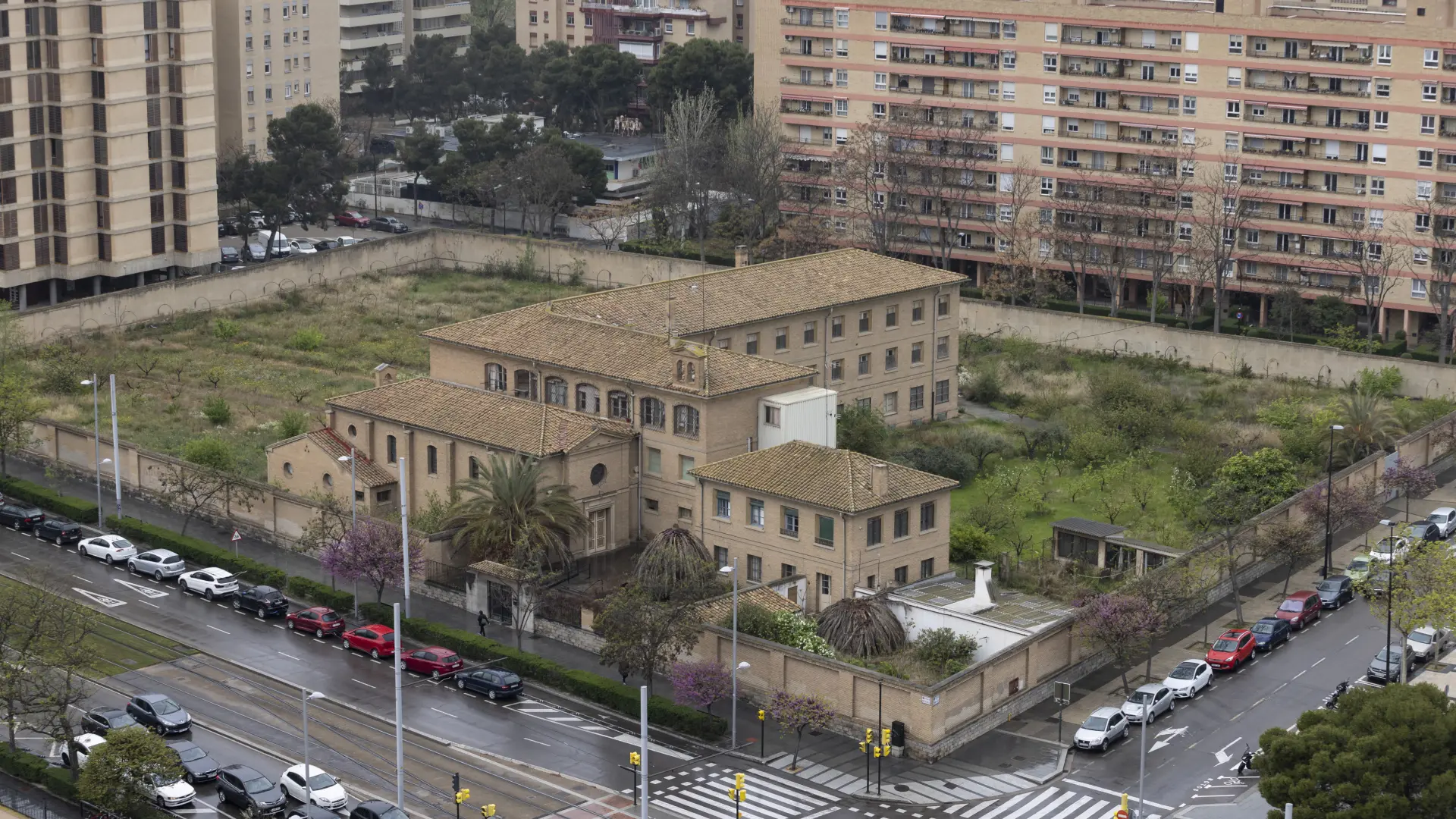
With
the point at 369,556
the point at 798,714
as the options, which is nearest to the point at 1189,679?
the point at 798,714

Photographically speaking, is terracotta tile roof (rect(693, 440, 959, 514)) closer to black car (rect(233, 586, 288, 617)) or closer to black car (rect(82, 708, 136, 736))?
black car (rect(233, 586, 288, 617))

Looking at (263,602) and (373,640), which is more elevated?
(263,602)

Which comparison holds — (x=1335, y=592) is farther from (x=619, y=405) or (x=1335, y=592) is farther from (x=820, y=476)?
(x=619, y=405)

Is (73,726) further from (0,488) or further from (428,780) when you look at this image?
(0,488)

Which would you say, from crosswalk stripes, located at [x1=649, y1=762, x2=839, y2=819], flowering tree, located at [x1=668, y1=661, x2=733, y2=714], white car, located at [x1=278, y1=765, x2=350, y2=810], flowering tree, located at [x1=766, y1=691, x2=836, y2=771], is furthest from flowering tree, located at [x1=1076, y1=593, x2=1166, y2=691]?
white car, located at [x1=278, y1=765, x2=350, y2=810]

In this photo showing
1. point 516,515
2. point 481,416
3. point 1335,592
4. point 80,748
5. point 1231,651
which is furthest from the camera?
point 481,416

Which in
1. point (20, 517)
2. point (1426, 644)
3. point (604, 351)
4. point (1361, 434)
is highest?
point (604, 351)

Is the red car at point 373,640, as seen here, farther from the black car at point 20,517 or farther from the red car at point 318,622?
the black car at point 20,517
